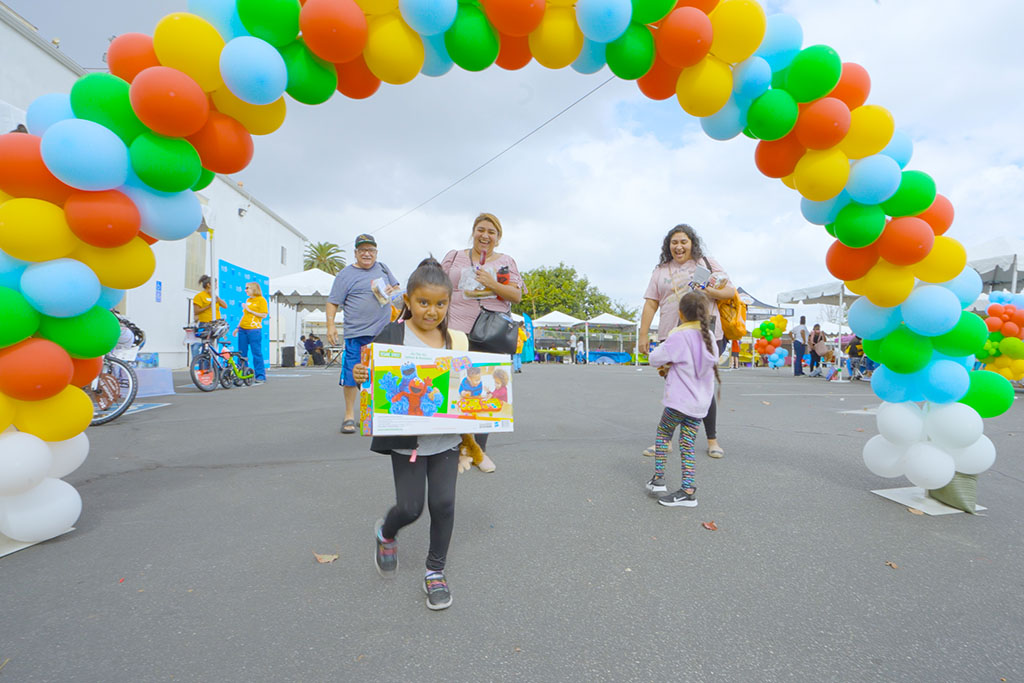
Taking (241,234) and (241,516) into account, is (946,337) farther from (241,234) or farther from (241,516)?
(241,234)

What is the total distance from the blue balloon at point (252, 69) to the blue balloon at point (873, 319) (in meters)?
3.61

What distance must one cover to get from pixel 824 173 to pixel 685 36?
1.13 meters

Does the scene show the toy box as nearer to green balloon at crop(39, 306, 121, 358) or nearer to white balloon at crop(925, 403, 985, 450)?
green balloon at crop(39, 306, 121, 358)

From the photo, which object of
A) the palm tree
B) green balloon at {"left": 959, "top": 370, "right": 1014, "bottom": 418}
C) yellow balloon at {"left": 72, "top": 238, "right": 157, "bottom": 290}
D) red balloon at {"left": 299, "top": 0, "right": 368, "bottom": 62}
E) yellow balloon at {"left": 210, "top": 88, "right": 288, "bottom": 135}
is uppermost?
the palm tree

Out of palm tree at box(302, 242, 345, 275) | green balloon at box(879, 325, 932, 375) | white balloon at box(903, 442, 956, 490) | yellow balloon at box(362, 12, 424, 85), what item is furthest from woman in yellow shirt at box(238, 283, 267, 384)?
palm tree at box(302, 242, 345, 275)

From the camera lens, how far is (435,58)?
3.29 m

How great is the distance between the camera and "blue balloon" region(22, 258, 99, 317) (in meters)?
2.61

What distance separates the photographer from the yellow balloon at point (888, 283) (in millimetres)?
3215

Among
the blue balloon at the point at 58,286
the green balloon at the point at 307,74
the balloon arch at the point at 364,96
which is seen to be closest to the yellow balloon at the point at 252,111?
the balloon arch at the point at 364,96

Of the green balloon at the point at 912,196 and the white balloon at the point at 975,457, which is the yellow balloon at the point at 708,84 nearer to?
the green balloon at the point at 912,196

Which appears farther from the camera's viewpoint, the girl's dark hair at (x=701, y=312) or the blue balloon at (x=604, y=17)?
the girl's dark hair at (x=701, y=312)

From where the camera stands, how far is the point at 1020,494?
3.65 meters

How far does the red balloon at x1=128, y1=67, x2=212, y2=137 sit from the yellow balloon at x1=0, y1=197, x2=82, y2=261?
2.08ft

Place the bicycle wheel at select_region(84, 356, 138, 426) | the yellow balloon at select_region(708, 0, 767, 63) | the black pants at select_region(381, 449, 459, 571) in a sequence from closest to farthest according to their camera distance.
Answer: the black pants at select_region(381, 449, 459, 571) < the yellow balloon at select_region(708, 0, 767, 63) < the bicycle wheel at select_region(84, 356, 138, 426)
